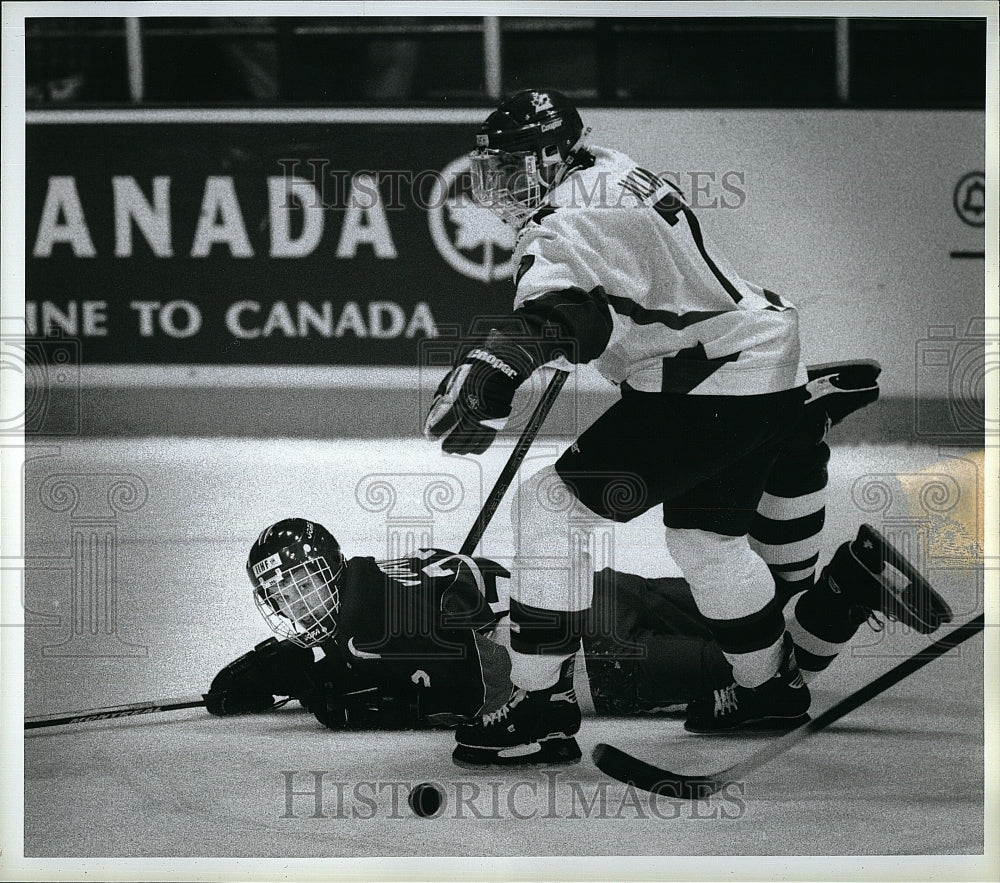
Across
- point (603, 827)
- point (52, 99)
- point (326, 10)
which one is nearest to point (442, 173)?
point (326, 10)

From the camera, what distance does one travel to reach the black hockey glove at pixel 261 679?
213 cm

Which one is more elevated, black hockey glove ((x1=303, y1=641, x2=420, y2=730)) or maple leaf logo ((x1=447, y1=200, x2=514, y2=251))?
maple leaf logo ((x1=447, y1=200, x2=514, y2=251))

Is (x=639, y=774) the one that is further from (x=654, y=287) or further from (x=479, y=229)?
(x=479, y=229)

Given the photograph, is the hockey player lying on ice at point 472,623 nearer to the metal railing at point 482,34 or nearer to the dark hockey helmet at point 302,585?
the dark hockey helmet at point 302,585

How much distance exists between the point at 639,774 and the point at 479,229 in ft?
3.61

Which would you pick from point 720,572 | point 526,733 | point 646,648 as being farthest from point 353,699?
point 720,572

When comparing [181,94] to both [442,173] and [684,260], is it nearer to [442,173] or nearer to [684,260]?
[442,173]

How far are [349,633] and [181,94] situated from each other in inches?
43.2

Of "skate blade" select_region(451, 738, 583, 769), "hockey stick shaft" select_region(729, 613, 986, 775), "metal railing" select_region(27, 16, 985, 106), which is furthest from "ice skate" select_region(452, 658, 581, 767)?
"metal railing" select_region(27, 16, 985, 106)

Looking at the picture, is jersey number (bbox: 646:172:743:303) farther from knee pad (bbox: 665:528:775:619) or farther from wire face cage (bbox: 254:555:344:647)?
wire face cage (bbox: 254:555:344:647)

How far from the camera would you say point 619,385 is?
2107 mm

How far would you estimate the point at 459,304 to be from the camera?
6.98 ft

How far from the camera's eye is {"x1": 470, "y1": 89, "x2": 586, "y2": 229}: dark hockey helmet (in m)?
2.11

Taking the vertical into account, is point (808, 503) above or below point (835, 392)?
below
